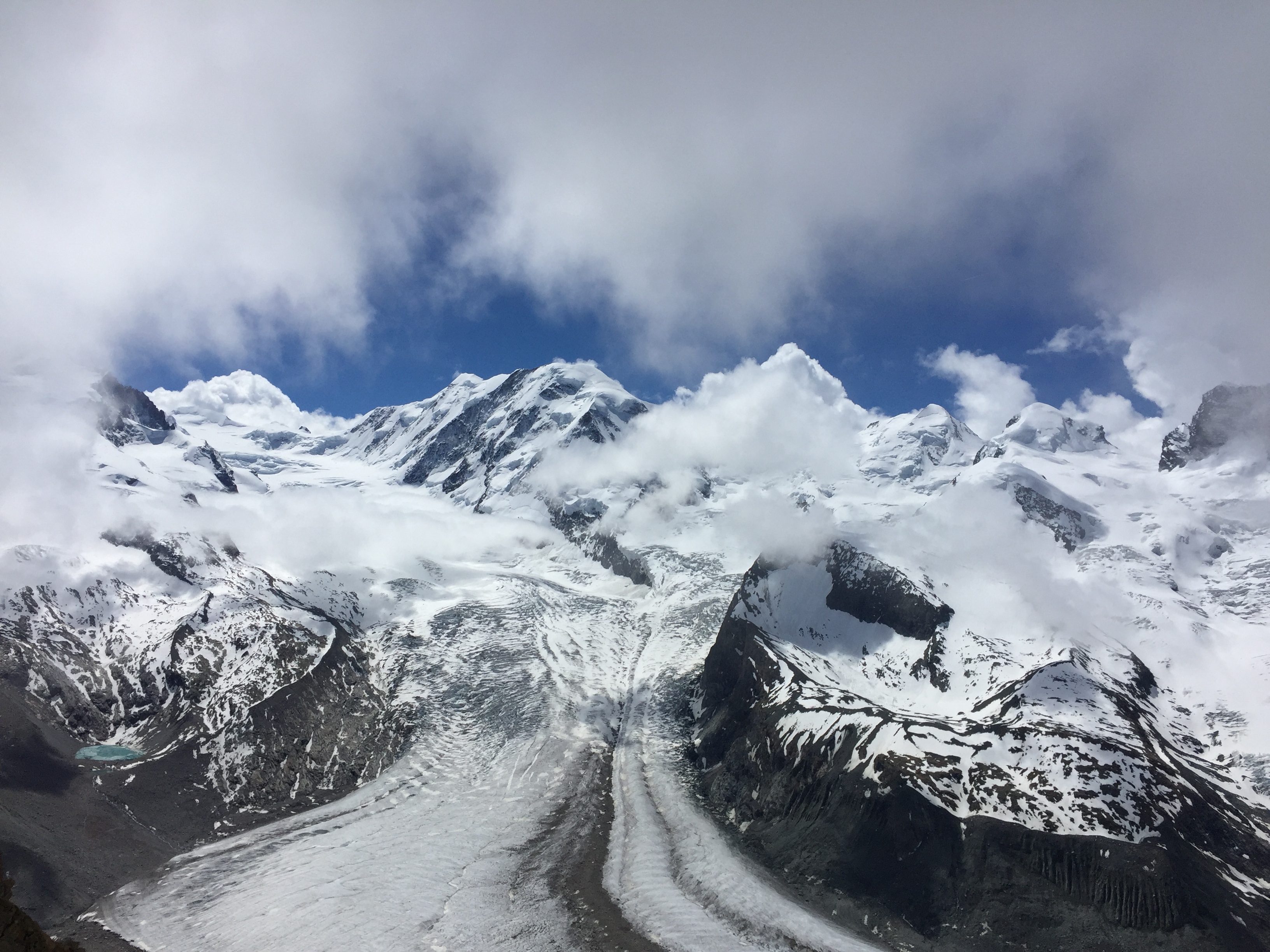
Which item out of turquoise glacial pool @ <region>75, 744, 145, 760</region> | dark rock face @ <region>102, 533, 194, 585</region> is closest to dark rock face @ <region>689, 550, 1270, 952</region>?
turquoise glacial pool @ <region>75, 744, 145, 760</region>

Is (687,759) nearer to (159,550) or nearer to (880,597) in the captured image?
(880,597)

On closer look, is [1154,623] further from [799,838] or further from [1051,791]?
[799,838]

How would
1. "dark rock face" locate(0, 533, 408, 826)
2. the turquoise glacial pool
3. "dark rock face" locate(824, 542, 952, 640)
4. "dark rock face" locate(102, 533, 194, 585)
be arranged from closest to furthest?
the turquoise glacial pool < "dark rock face" locate(0, 533, 408, 826) < "dark rock face" locate(824, 542, 952, 640) < "dark rock face" locate(102, 533, 194, 585)

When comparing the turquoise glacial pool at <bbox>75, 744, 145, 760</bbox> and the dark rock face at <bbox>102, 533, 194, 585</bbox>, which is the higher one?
the dark rock face at <bbox>102, 533, 194, 585</bbox>

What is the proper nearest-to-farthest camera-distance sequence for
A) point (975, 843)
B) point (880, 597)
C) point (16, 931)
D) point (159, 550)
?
point (16, 931) < point (975, 843) < point (880, 597) < point (159, 550)

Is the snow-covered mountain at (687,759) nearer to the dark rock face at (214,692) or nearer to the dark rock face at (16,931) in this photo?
the dark rock face at (214,692)

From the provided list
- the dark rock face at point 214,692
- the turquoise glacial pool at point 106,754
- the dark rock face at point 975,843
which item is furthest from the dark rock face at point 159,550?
the dark rock face at point 975,843

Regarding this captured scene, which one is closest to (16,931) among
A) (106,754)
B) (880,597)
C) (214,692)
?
(106,754)

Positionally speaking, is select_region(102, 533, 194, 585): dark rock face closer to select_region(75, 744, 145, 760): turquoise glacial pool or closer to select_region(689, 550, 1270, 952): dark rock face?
select_region(75, 744, 145, 760): turquoise glacial pool
